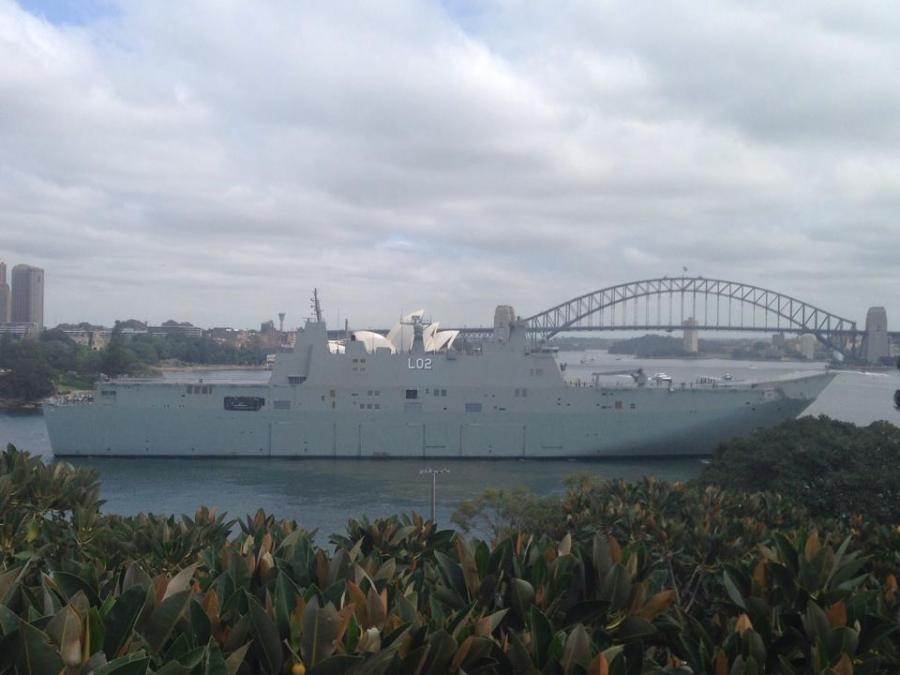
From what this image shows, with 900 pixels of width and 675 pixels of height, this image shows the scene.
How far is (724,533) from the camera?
7109 mm

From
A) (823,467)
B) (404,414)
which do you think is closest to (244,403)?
(404,414)

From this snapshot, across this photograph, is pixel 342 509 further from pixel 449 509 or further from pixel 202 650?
pixel 202 650

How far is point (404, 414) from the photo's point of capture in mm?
24969

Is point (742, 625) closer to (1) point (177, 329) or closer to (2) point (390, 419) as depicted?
(2) point (390, 419)

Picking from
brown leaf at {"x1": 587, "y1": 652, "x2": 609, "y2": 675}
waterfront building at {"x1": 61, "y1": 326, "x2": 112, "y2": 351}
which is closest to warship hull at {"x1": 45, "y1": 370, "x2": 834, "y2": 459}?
brown leaf at {"x1": 587, "y1": 652, "x2": 609, "y2": 675}

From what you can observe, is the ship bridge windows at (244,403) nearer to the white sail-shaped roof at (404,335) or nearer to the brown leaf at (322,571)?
the white sail-shaped roof at (404,335)

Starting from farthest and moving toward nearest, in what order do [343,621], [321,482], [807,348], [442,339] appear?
[807,348] → [442,339] → [321,482] → [343,621]

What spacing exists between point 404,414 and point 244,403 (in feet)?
18.3

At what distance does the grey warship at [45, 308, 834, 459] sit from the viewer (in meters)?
24.9

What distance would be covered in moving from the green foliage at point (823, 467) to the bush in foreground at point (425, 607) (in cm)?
582

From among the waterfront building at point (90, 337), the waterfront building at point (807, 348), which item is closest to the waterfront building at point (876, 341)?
the waterfront building at point (807, 348)

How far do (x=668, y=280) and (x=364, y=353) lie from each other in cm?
5217

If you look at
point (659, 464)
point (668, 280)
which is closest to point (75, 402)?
point (659, 464)

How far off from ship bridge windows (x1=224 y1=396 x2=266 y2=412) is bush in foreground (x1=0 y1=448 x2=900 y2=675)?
18.4 meters
